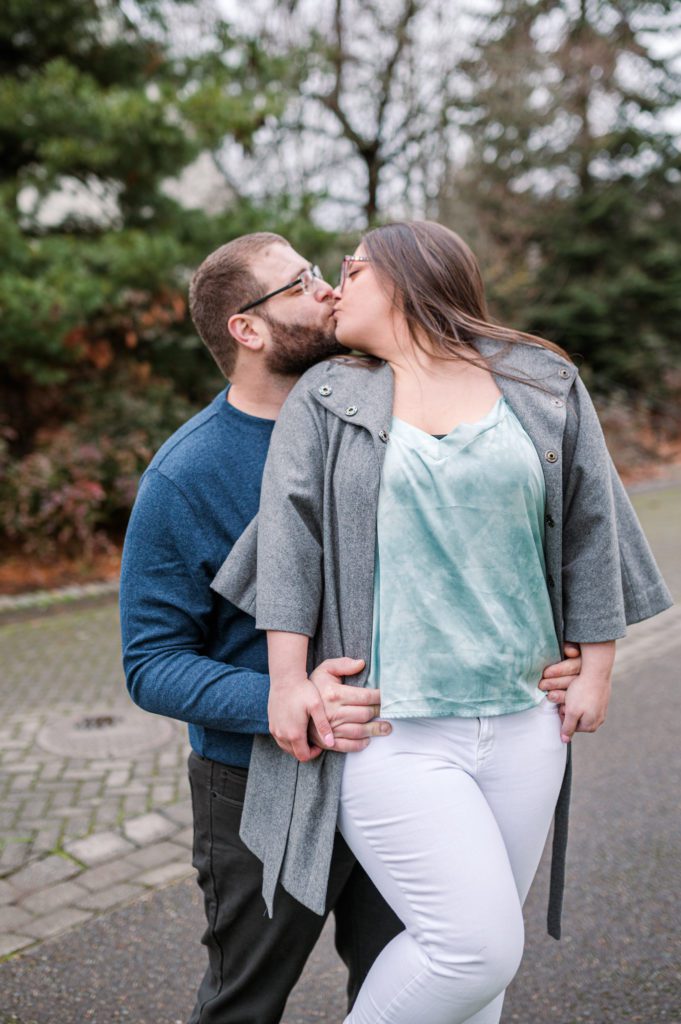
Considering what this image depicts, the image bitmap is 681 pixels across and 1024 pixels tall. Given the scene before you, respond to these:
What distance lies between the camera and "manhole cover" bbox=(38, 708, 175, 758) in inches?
196

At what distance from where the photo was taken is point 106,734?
205 inches

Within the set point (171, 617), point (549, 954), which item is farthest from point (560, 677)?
point (549, 954)

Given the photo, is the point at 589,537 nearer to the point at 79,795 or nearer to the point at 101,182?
the point at 79,795

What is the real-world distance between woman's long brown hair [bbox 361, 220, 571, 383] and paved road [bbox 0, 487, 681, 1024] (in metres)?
2.11

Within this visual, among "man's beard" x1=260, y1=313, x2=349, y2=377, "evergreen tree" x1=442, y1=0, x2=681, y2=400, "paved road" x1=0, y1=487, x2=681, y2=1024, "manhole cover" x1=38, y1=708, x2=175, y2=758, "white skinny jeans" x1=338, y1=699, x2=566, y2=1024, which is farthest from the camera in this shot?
"evergreen tree" x1=442, y1=0, x2=681, y2=400

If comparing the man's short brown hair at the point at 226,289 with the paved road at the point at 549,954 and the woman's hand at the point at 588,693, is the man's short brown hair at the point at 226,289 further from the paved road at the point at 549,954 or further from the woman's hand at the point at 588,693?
the paved road at the point at 549,954

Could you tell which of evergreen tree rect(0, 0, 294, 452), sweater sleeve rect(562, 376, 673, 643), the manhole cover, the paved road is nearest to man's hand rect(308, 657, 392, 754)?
sweater sleeve rect(562, 376, 673, 643)

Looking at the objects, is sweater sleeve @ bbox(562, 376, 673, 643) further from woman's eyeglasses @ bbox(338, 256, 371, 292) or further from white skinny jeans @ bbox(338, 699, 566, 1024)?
woman's eyeglasses @ bbox(338, 256, 371, 292)

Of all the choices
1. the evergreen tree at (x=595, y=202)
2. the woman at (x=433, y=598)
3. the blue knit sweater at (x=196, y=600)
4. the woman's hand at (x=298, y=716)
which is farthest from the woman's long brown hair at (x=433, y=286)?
the evergreen tree at (x=595, y=202)

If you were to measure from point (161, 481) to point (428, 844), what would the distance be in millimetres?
890

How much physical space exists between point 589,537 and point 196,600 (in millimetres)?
808

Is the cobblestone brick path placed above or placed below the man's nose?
below

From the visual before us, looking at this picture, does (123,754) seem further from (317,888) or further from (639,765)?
(317,888)

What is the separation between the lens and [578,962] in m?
3.13
